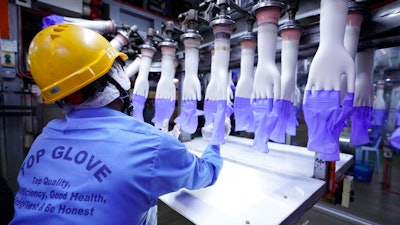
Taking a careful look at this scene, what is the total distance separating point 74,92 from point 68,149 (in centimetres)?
17

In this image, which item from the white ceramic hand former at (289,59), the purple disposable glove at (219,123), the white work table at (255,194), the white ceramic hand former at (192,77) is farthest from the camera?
the white ceramic hand former at (192,77)

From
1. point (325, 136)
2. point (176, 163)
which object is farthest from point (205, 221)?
point (325, 136)

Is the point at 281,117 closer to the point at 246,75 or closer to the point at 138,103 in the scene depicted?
the point at 246,75

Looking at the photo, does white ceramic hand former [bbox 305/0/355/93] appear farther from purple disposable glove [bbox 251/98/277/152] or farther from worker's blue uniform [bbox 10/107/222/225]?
worker's blue uniform [bbox 10/107/222/225]

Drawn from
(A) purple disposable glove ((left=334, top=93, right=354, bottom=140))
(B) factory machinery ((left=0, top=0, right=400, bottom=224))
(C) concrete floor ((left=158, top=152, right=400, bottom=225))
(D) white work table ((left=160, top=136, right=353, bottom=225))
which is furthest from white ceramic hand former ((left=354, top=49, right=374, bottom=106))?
(C) concrete floor ((left=158, top=152, right=400, bottom=225))

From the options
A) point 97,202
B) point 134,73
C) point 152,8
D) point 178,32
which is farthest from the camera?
point 152,8

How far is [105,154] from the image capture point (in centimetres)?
53

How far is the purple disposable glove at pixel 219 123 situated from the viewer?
90cm

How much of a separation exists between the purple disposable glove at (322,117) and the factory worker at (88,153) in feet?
1.25

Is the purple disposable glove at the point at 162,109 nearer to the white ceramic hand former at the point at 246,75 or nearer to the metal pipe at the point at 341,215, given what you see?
the white ceramic hand former at the point at 246,75

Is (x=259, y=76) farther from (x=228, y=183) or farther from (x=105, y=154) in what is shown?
(x=105, y=154)

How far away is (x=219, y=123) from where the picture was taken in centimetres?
92

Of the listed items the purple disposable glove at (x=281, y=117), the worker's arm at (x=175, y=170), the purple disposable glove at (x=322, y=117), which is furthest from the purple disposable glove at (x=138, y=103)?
the purple disposable glove at (x=322, y=117)

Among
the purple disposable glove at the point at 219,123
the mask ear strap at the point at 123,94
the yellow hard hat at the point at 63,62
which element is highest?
the yellow hard hat at the point at 63,62
